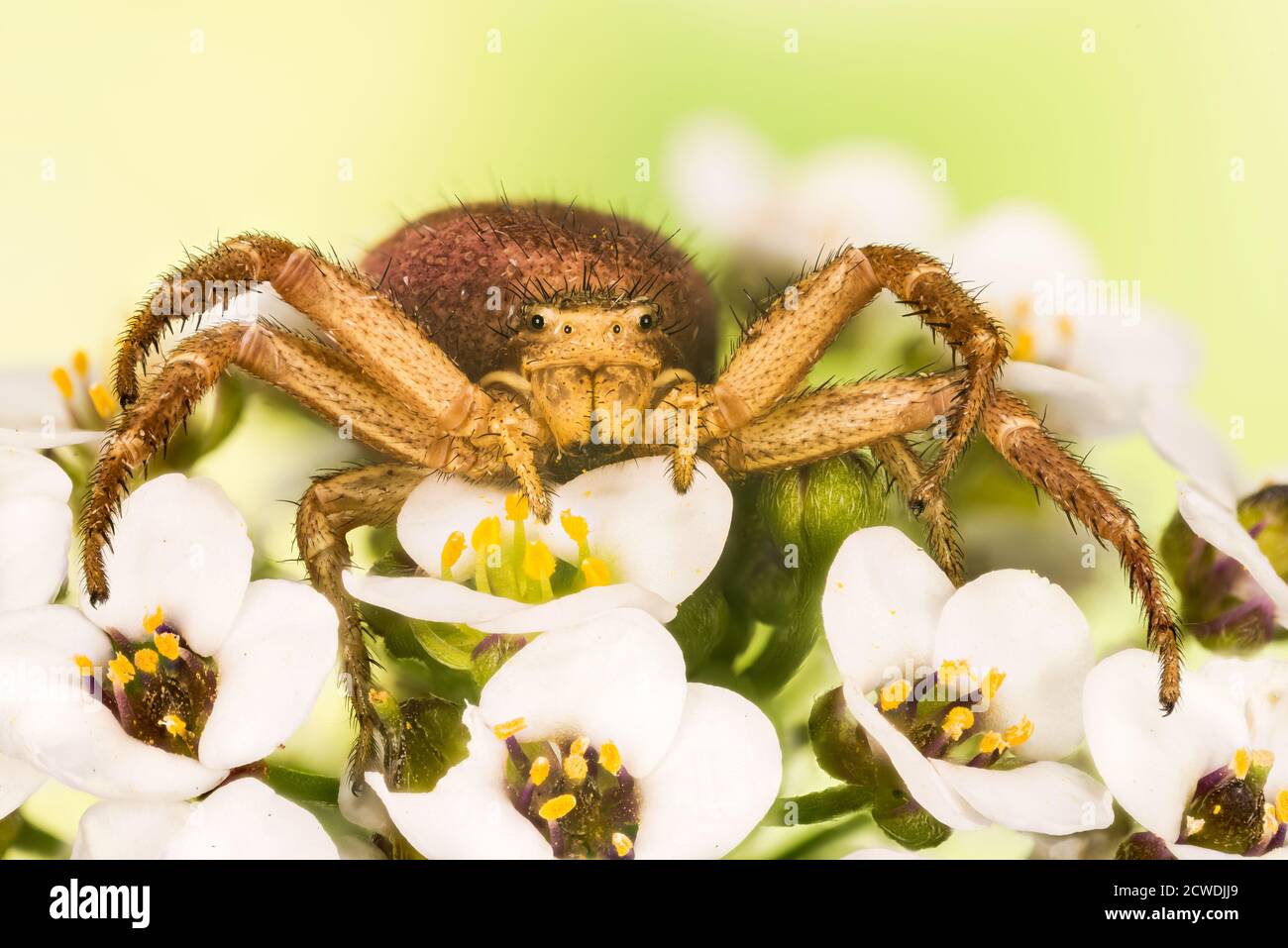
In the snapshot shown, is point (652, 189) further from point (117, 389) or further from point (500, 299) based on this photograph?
point (117, 389)

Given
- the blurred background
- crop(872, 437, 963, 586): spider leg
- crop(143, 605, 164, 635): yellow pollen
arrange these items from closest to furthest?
1. crop(143, 605, 164, 635): yellow pollen
2. crop(872, 437, 963, 586): spider leg
3. the blurred background

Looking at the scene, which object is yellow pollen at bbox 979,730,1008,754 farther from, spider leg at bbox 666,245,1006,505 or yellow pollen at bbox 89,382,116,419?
yellow pollen at bbox 89,382,116,419

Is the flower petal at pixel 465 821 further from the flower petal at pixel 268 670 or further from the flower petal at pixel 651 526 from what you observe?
the flower petal at pixel 651 526

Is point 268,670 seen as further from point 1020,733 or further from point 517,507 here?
point 1020,733

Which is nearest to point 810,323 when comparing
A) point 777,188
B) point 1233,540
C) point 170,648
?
point 777,188

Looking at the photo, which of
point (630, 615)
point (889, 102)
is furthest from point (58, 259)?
point (889, 102)

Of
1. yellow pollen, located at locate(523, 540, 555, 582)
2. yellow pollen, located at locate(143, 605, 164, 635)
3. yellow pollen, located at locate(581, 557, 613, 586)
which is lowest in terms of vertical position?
yellow pollen, located at locate(143, 605, 164, 635)

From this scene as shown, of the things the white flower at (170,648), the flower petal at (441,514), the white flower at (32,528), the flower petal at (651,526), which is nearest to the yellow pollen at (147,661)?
the white flower at (170,648)

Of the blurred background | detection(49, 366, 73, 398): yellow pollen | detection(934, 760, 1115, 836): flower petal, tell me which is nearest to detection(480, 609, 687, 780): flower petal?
detection(934, 760, 1115, 836): flower petal
